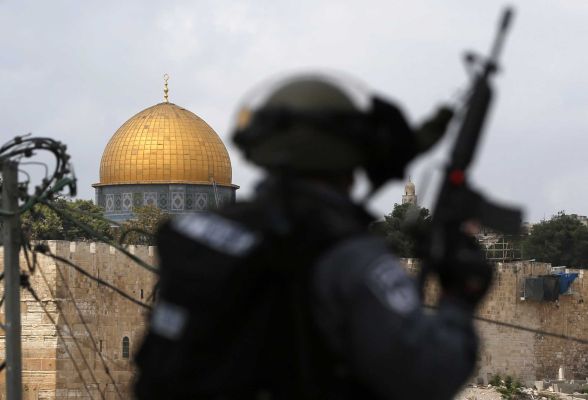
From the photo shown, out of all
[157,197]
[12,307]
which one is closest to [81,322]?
[12,307]

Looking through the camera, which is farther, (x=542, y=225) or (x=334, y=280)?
(x=542, y=225)

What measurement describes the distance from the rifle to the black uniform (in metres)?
0.14

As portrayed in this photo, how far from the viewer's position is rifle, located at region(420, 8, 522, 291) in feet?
9.43

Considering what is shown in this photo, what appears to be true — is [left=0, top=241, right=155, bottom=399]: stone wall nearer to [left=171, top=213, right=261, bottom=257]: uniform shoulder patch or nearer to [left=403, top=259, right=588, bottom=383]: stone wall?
[left=403, top=259, right=588, bottom=383]: stone wall

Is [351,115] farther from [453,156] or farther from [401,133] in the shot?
[453,156]

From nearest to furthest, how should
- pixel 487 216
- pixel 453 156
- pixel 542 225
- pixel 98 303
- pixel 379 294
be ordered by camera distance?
pixel 379 294 → pixel 453 156 → pixel 487 216 → pixel 98 303 → pixel 542 225

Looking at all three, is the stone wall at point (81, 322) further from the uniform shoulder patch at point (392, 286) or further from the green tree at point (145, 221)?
the uniform shoulder patch at point (392, 286)

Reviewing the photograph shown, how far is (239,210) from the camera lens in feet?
9.31

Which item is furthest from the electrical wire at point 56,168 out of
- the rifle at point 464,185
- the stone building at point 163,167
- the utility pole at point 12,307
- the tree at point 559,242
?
the tree at point 559,242

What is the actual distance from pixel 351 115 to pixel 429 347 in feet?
1.55

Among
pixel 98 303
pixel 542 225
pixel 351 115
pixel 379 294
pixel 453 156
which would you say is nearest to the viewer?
pixel 379 294

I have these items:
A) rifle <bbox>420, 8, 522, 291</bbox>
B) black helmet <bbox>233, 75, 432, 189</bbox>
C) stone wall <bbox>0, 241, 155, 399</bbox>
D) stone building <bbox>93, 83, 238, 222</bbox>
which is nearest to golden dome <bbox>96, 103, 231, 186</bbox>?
stone building <bbox>93, 83, 238, 222</bbox>

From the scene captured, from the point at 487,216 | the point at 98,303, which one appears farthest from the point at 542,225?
the point at 487,216

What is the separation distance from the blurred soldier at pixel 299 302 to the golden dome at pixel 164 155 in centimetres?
5056
